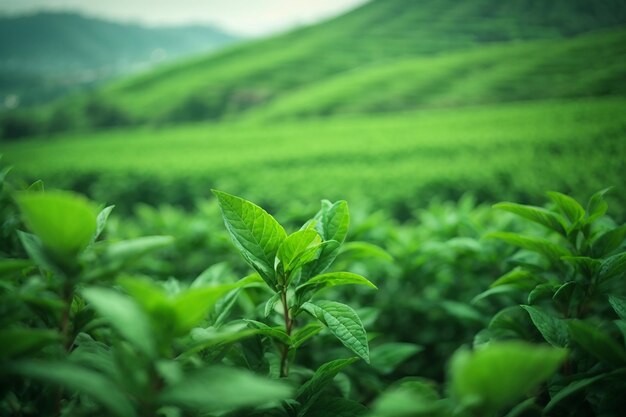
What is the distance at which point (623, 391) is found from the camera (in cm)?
A: 81

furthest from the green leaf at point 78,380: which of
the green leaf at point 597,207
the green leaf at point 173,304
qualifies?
the green leaf at point 597,207

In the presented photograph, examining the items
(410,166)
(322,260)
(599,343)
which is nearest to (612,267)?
(599,343)

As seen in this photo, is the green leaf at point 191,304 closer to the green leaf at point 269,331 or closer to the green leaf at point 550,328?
the green leaf at point 269,331

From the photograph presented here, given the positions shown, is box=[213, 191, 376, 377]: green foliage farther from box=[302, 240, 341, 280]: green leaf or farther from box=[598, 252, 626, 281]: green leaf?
box=[598, 252, 626, 281]: green leaf

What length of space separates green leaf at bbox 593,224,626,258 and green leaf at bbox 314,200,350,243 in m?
0.79

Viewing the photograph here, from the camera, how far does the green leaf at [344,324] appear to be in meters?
0.82

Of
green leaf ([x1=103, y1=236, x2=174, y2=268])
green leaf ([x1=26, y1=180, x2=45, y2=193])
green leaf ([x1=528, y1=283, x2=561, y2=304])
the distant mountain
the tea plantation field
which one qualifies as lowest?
the tea plantation field

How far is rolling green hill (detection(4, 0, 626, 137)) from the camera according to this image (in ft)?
28.9

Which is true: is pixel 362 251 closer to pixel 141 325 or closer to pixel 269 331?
pixel 269 331

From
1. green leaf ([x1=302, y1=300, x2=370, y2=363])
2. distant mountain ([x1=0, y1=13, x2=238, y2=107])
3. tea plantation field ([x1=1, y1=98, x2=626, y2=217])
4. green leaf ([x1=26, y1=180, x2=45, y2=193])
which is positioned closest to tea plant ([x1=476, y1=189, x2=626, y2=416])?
green leaf ([x1=302, y1=300, x2=370, y2=363])

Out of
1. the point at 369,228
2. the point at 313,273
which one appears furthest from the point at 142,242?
the point at 369,228

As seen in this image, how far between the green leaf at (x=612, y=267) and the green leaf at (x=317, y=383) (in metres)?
0.73

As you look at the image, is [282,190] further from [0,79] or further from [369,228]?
[0,79]

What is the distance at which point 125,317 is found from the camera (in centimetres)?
55
